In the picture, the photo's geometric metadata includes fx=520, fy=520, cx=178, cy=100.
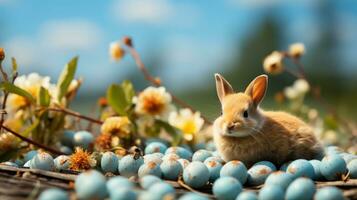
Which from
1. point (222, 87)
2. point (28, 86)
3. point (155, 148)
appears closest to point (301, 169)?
point (222, 87)

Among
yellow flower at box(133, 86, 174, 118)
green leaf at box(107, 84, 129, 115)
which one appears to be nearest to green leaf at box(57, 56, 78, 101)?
green leaf at box(107, 84, 129, 115)

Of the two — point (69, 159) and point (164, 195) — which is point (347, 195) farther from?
point (69, 159)

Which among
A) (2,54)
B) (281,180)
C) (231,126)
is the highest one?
(2,54)

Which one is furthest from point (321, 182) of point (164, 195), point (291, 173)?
point (164, 195)

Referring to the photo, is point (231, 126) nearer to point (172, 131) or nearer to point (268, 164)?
point (268, 164)

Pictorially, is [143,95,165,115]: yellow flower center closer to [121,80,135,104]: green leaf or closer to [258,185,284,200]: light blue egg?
[121,80,135,104]: green leaf
